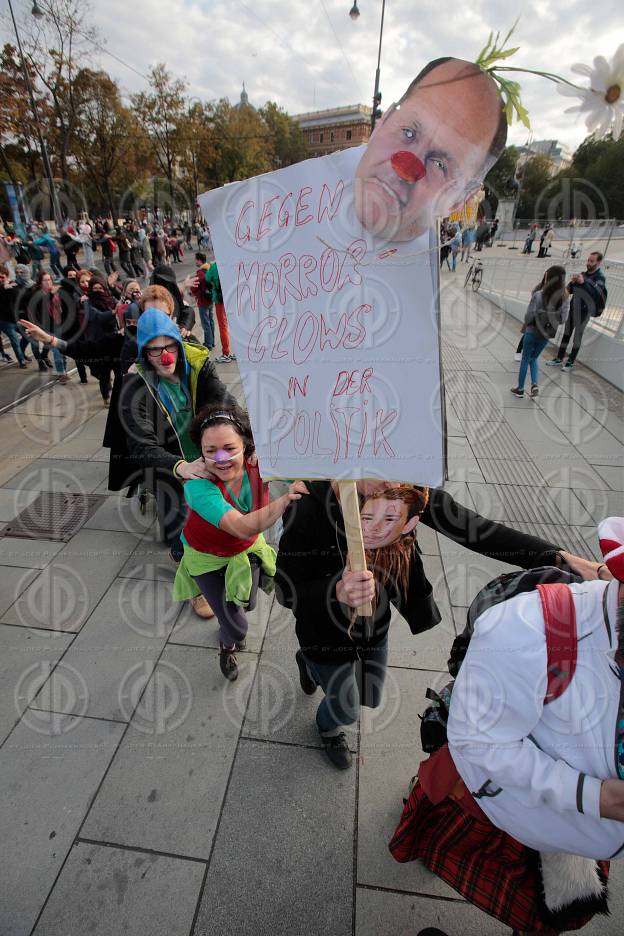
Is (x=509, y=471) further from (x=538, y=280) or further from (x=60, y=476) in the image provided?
(x=538, y=280)

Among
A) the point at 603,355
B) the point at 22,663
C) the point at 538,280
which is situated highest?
the point at 538,280

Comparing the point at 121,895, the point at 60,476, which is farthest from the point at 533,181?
the point at 121,895

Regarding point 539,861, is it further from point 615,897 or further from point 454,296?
point 454,296

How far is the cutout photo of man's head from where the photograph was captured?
0.99 metres

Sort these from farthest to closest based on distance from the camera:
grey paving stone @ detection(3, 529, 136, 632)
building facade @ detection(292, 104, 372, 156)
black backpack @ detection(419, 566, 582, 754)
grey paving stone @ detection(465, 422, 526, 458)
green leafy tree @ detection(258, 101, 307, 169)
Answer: building facade @ detection(292, 104, 372, 156) < green leafy tree @ detection(258, 101, 307, 169) < grey paving stone @ detection(465, 422, 526, 458) < grey paving stone @ detection(3, 529, 136, 632) < black backpack @ detection(419, 566, 582, 754)

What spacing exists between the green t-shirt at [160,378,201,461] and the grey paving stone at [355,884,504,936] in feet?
8.07

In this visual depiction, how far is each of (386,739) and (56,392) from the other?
281 inches

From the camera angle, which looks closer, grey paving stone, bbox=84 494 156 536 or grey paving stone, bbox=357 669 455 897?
grey paving stone, bbox=357 669 455 897

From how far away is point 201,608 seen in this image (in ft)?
10.5

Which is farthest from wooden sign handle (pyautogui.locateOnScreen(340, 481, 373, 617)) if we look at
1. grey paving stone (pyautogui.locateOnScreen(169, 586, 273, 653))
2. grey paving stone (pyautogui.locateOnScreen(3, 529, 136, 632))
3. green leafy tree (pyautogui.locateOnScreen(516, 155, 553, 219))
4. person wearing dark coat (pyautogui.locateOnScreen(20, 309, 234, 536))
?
green leafy tree (pyautogui.locateOnScreen(516, 155, 553, 219))

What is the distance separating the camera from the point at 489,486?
4.78 m

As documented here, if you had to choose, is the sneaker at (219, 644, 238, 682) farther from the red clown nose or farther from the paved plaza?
the red clown nose

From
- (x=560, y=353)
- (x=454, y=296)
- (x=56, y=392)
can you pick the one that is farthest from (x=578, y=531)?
(x=454, y=296)

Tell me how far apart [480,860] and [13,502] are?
4725mm
